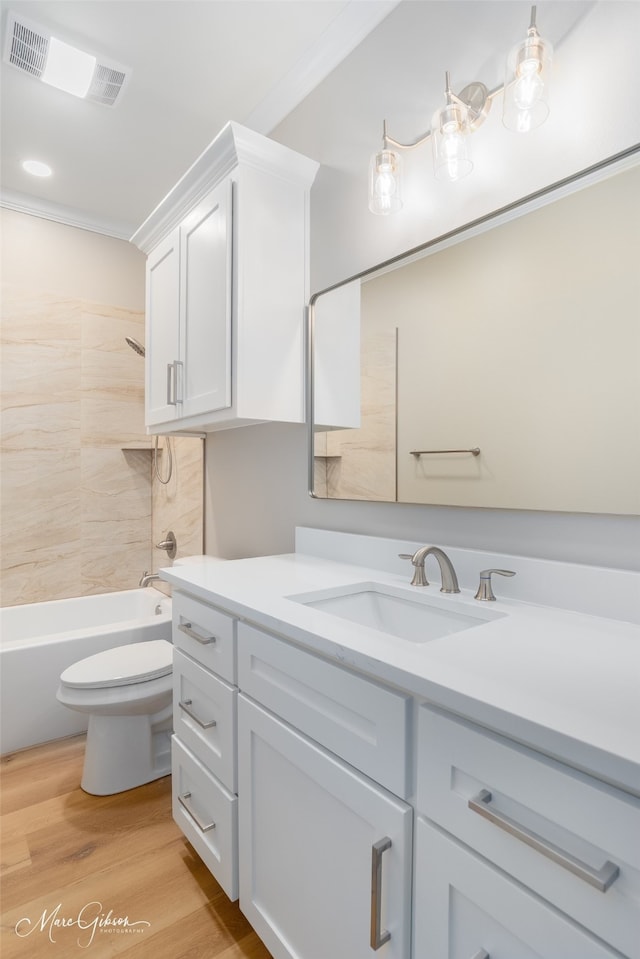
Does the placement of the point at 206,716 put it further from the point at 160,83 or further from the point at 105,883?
the point at 160,83

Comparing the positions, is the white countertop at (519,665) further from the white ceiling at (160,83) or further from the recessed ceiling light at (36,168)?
the recessed ceiling light at (36,168)

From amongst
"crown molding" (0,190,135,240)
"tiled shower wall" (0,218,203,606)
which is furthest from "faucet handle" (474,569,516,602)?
"crown molding" (0,190,135,240)

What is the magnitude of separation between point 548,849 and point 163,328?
2.15 meters

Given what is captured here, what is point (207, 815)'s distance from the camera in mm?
1353

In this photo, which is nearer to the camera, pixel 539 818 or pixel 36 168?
pixel 539 818

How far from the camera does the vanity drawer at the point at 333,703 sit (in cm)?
77

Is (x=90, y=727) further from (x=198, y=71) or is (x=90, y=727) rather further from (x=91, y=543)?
(x=198, y=71)

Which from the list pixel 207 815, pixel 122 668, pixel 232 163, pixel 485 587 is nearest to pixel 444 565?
pixel 485 587

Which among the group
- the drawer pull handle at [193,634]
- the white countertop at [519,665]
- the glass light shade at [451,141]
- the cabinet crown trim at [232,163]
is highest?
the cabinet crown trim at [232,163]

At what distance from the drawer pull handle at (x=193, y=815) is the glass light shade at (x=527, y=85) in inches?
73.4

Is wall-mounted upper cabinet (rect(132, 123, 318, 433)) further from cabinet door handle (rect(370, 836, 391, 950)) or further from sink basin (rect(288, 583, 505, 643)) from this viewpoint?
cabinet door handle (rect(370, 836, 391, 950))

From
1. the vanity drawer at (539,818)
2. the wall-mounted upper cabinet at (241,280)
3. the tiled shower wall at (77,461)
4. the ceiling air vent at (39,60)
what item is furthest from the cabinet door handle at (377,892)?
the ceiling air vent at (39,60)

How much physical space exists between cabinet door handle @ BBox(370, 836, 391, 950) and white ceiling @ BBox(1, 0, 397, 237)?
2.15 meters

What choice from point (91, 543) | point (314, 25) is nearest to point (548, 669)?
point (314, 25)
